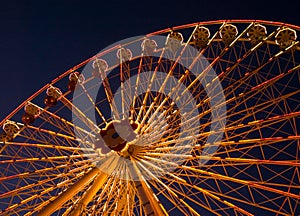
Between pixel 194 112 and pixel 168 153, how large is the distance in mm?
1755

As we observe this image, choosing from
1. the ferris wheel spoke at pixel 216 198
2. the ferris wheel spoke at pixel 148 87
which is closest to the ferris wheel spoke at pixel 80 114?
the ferris wheel spoke at pixel 148 87

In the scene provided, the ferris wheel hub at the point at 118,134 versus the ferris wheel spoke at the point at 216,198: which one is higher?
the ferris wheel hub at the point at 118,134

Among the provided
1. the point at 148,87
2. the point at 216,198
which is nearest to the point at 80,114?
the point at 148,87

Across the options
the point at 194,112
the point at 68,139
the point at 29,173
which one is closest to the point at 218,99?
the point at 194,112

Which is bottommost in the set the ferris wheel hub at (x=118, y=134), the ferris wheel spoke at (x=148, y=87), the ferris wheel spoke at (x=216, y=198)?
the ferris wheel spoke at (x=216, y=198)

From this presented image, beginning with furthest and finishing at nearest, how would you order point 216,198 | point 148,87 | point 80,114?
point 148,87
point 80,114
point 216,198

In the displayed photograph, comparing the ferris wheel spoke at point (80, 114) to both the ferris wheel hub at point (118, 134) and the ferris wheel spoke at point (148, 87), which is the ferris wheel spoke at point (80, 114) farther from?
the ferris wheel spoke at point (148, 87)

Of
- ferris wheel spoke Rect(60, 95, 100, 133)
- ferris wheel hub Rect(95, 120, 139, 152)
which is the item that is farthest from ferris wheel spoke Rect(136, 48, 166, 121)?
ferris wheel spoke Rect(60, 95, 100, 133)

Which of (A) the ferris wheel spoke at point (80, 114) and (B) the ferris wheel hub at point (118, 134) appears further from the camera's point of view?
(A) the ferris wheel spoke at point (80, 114)

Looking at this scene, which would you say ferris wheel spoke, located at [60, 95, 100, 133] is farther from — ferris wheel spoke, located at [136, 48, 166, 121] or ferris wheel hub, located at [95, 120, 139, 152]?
ferris wheel spoke, located at [136, 48, 166, 121]

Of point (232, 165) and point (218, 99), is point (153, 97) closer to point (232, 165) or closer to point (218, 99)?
point (218, 99)

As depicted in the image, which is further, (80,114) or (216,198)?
(80,114)

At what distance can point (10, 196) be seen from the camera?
53.3 feet

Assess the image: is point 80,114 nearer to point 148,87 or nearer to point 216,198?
point 148,87
